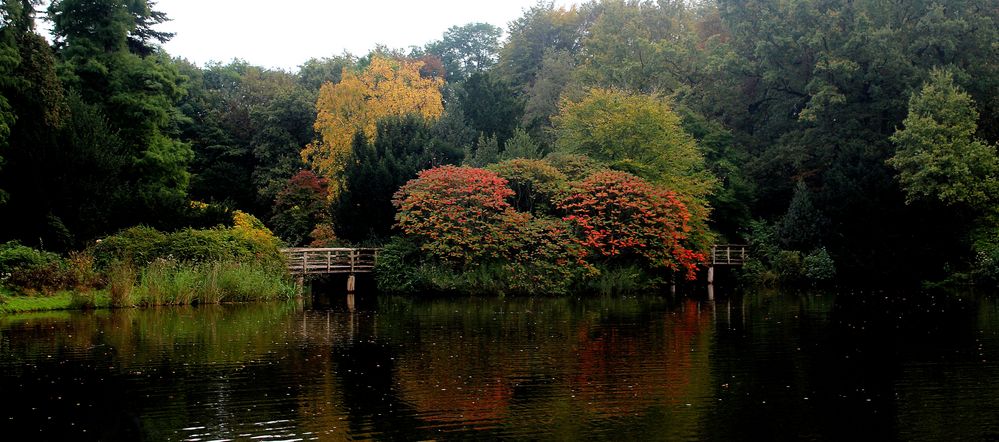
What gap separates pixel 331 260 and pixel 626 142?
1251 centimetres

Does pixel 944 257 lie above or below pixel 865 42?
below

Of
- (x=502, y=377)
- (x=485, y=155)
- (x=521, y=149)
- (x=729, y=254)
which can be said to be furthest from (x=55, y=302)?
(x=729, y=254)

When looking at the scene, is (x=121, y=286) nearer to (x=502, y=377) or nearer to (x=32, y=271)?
(x=32, y=271)

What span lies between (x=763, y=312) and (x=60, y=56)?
1092 inches

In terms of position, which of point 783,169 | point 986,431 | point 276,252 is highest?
point 783,169

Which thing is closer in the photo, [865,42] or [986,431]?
[986,431]

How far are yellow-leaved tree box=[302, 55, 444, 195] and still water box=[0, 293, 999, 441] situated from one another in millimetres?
23920

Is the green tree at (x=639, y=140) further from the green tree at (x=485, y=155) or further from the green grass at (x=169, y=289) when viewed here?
the green grass at (x=169, y=289)

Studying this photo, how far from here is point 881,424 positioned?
10.2 meters

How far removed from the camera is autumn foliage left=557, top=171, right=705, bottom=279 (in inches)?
1358

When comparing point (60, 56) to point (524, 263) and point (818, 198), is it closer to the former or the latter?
point (524, 263)

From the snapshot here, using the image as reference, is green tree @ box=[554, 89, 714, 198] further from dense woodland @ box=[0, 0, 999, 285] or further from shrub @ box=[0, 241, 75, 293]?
shrub @ box=[0, 241, 75, 293]

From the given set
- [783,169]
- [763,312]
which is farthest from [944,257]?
[763,312]

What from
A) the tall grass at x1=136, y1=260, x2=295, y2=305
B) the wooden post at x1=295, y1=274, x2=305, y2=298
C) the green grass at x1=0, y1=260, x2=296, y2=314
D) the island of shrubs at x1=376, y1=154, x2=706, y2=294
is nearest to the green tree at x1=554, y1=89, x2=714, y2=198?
the island of shrubs at x1=376, y1=154, x2=706, y2=294
